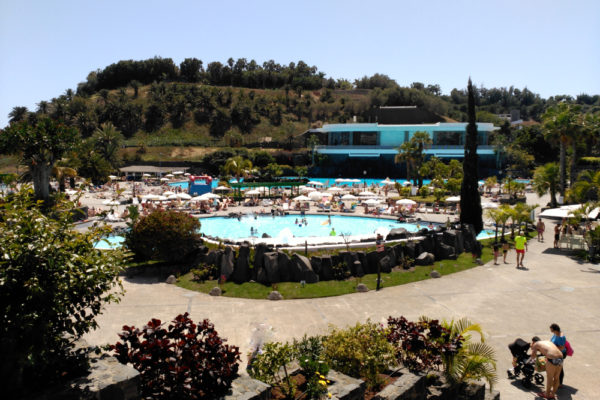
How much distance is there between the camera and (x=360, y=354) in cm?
721

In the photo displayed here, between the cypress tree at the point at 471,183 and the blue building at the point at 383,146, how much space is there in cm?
4535

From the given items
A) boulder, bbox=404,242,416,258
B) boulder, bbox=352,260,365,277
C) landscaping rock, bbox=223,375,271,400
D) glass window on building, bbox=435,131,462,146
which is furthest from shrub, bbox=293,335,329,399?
glass window on building, bbox=435,131,462,146

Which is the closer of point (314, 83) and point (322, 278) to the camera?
point (322, 278)

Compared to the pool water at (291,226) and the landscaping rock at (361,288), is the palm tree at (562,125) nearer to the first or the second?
the pool water at (291,226)

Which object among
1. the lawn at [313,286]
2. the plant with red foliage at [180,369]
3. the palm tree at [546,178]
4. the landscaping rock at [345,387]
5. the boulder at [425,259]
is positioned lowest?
the lawn at [313,286]

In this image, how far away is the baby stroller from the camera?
29.5ft

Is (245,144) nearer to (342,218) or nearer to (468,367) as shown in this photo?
(342,218)

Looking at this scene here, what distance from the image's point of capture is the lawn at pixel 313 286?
49.1 feet

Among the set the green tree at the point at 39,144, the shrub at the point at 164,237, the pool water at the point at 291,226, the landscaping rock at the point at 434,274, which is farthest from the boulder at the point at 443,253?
the green tree at the point at 39,144

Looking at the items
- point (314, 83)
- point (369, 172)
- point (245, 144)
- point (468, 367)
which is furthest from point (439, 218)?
point (314, 83)

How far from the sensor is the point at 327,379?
681 centimetres

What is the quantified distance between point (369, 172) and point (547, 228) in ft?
147

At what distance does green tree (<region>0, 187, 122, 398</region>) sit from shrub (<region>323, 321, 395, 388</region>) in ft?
12.7

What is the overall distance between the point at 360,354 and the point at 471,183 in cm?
1833
